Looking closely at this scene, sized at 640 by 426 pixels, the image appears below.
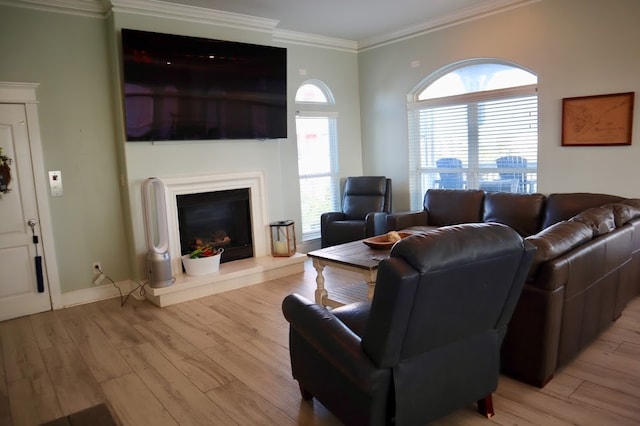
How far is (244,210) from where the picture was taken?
5.30m

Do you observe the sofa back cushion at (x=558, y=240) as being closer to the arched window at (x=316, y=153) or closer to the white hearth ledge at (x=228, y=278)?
the white hearth ledge at (x=228, y=278)

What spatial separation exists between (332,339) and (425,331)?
417 mm

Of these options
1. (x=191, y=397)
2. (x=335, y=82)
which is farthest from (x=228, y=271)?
(x=335, y=82)

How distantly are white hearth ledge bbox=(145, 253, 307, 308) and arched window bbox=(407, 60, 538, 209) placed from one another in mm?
2103

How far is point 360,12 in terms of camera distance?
4996 millimetres

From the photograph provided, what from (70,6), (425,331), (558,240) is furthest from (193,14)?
(425,331)

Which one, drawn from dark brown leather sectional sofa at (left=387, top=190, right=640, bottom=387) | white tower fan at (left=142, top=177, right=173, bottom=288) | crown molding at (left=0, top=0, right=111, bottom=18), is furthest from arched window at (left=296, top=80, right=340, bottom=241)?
dark brown leather sectional sofa at (left=387, top=190, right=640, bottom=387)

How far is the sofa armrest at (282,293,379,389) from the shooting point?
188cm

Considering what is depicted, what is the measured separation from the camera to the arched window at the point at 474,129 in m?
4.96

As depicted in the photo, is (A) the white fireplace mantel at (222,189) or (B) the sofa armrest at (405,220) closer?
(A) the white fireplace mantel at (222,189)

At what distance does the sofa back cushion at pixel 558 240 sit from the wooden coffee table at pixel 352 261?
46.0 inches

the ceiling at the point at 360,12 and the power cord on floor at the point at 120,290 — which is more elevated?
the ceiling at the point at 360,12

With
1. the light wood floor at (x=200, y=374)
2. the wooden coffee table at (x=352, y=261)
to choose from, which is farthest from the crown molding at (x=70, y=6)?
the wooden coffee table at (x=352, y=261)

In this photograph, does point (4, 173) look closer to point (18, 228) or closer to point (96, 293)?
point (18, 228)
